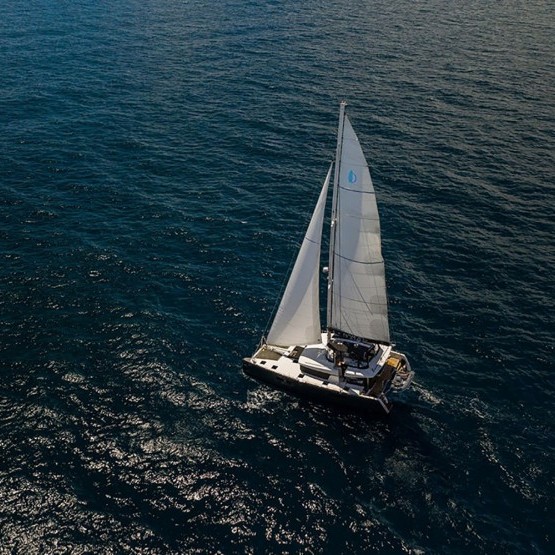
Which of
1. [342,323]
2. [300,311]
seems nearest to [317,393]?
[342,323]

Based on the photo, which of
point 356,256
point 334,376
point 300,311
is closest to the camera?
point 356,256

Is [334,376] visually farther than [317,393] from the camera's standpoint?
Yes

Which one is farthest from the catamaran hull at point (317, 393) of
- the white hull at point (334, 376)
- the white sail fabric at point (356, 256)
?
the white sail fabric at point (356, 256)

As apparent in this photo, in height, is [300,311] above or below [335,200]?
below

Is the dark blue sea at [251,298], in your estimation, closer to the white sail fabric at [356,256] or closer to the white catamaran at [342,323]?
the white catamaran at [342,323]

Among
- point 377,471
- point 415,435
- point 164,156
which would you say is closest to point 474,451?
point 415,435

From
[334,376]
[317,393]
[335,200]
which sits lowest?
[317,393]

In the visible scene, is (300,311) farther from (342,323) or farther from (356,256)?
(356,256)

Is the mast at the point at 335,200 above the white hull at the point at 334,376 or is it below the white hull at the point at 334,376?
above
